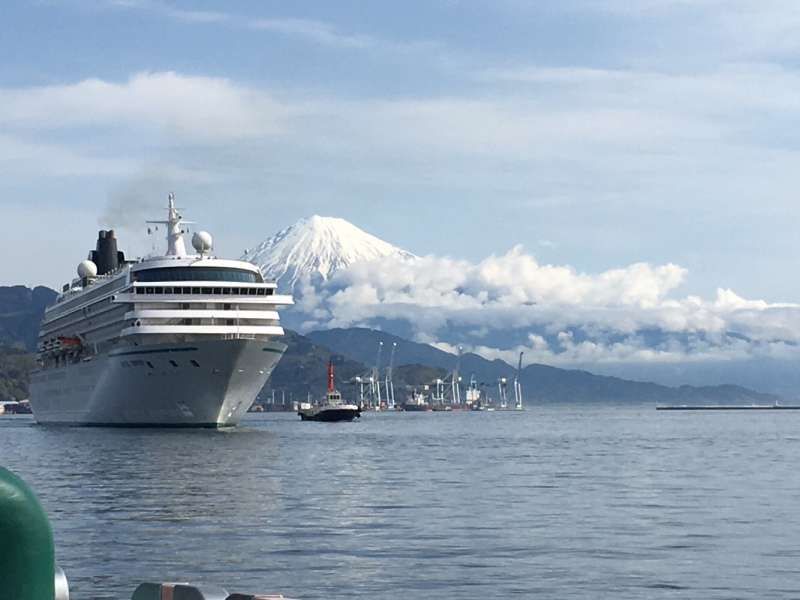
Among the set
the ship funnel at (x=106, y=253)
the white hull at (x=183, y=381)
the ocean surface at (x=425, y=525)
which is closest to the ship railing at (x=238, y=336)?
the white hull at (x=183, y=381)

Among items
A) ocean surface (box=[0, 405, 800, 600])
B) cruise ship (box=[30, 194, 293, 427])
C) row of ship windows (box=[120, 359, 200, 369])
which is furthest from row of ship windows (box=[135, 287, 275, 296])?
ocean surface (box=[0, 405, 800, 600])

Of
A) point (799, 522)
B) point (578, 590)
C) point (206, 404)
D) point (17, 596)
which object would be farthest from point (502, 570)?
point (206, 404)

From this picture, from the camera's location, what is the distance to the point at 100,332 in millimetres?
113188

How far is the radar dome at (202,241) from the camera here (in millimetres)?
118000

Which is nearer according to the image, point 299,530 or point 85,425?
point 299,530

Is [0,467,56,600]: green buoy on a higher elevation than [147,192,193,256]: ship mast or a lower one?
lower

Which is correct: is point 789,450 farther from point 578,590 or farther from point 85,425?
point 578,590

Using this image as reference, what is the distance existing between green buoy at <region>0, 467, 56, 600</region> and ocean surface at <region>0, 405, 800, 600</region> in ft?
50.4

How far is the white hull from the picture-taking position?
96688 millimetres

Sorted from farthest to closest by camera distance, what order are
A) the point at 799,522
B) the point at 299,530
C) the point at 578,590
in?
the point at 799,522 → the point at 299,530 → the point at 578,590

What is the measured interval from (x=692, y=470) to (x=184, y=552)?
122ft

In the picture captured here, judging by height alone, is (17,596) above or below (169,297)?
below

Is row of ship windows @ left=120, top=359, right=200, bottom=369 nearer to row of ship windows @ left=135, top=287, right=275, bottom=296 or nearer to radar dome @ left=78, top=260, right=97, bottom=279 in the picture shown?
row of ship windows @ left=135, top=287, right=275, bottom=296

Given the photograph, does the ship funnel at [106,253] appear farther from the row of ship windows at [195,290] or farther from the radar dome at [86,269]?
the row of ship windows at [195,290]
